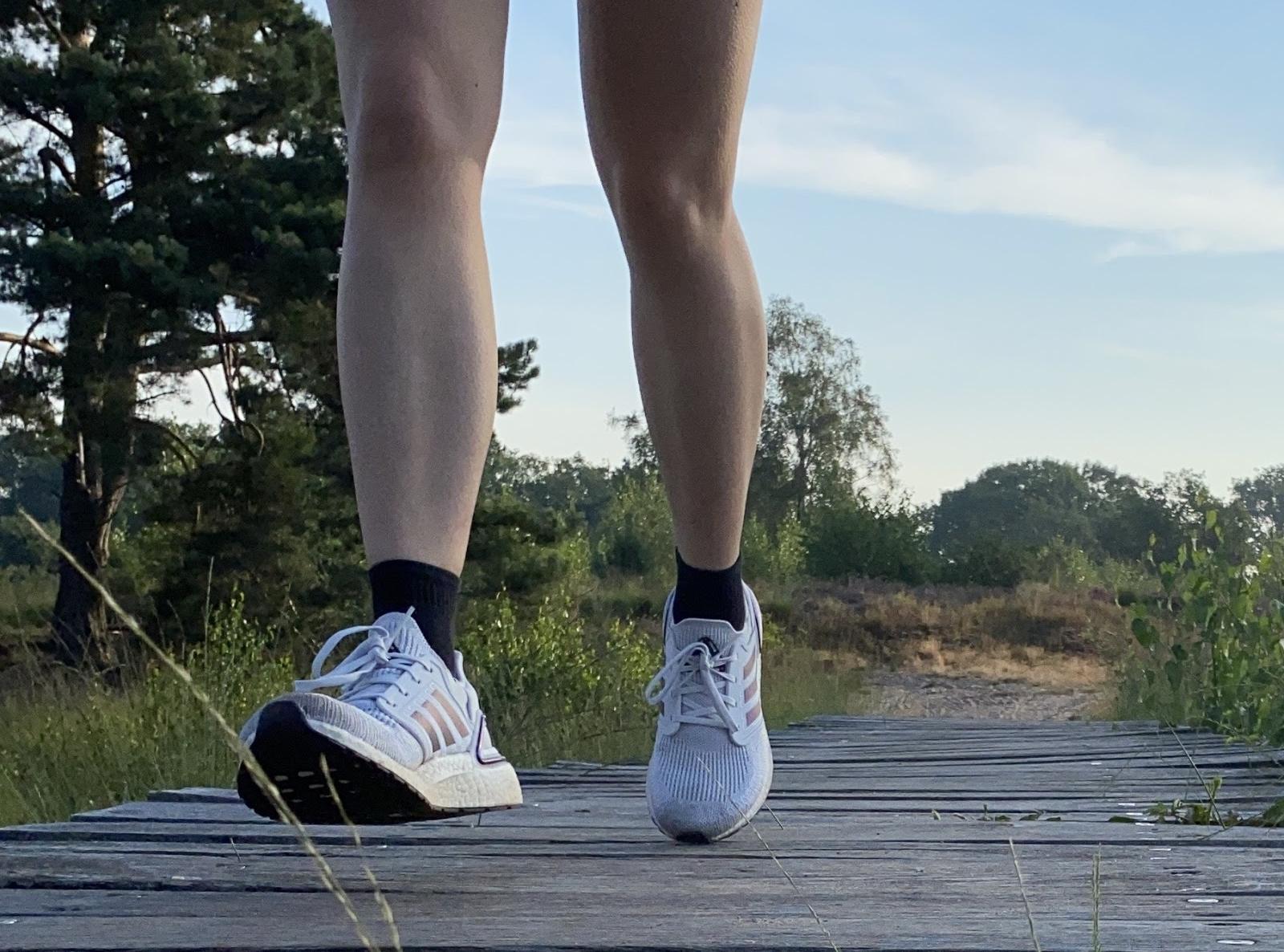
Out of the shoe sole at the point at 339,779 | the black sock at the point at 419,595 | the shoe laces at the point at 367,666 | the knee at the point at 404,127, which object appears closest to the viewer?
the shoe sole at the point at 339,779

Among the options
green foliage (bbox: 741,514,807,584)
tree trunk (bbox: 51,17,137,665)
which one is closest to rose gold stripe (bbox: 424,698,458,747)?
tree trunk (bbox: 51,17,137,665)

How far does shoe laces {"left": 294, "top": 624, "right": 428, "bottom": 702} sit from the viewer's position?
4.05ft

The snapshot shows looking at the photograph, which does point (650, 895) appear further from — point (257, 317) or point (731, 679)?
point (257, 317)

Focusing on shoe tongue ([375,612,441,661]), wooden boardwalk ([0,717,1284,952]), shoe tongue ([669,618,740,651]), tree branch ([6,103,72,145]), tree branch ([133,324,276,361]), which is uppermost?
tree branch ([6,103,72,145])

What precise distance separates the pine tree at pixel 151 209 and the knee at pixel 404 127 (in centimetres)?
989

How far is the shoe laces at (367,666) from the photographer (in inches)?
48.6

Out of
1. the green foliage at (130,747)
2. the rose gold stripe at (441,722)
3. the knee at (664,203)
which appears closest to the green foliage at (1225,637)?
the knee at (664,203)

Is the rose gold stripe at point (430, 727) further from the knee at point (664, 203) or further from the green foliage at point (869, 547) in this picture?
the green foliage at point (869, 547)

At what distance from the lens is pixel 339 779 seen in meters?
1.13

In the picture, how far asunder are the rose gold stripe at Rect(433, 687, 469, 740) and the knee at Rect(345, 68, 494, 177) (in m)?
0.55

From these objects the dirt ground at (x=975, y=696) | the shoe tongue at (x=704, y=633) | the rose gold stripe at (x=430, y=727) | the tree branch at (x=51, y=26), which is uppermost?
the tree branch at (x=51, y=26)

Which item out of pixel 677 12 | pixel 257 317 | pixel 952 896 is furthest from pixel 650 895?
pixel 257 317

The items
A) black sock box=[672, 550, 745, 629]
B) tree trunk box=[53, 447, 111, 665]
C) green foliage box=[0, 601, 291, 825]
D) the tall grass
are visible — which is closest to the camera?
black sock box=[672, 550, 745, 629]

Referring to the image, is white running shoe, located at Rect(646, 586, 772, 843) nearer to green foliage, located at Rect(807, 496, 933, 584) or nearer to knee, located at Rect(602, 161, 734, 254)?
knee, located at Rect(602, 161, 734, 254)
